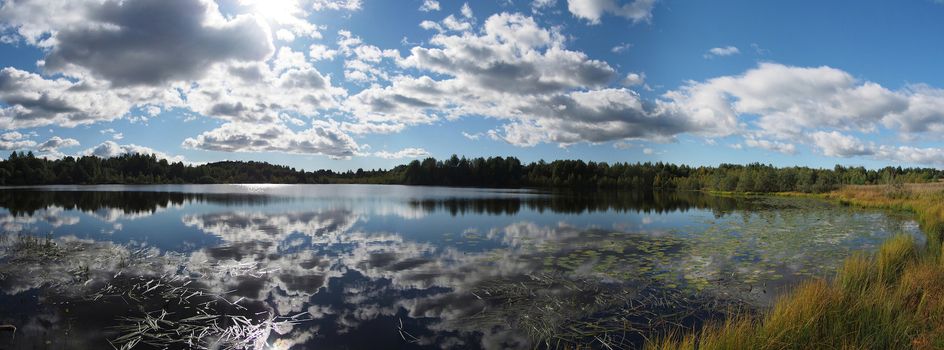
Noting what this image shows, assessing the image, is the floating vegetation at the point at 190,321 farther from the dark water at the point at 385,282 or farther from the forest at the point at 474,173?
the forest at the point at 474,173

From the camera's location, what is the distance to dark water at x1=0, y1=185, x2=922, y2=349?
737 centimetres

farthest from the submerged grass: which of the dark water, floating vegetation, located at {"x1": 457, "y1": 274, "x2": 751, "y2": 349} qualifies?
the dark water

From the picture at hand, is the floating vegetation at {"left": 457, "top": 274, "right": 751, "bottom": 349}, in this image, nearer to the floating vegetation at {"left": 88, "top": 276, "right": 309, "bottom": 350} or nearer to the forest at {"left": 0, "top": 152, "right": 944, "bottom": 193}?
the floating vegetation at {"left": 88, "top": 276, "right": 309, "bottom": 350}

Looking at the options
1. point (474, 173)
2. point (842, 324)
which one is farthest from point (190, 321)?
point (474, 173)

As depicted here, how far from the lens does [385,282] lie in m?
10.6

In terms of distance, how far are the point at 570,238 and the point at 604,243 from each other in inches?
64.6

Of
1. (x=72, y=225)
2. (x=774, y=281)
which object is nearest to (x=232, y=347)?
(x=774, y=281)

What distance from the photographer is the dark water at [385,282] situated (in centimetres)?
737

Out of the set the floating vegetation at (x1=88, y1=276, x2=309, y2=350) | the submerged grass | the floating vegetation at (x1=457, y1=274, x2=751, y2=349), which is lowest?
the floating vegetation at (x1=88, y1=276, x2=309, y2=350)

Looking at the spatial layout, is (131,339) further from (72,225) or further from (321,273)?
(72,225)

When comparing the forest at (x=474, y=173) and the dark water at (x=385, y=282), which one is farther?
the forest at (x=474, y=173)

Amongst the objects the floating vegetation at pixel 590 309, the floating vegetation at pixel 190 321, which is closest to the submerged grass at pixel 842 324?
the floating vegetation at pixel 590 309

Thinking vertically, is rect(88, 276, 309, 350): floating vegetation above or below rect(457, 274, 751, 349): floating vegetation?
below

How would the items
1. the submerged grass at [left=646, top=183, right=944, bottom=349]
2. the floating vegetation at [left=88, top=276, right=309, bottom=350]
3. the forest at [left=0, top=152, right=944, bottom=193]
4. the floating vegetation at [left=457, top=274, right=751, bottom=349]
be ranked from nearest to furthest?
1. the submerged grass at [left=646, top=183, right=944, bottom=349]
2. the floating vegetation at [left=88, top=276, right=309, bottom=350]
3. the floating vegetation at [left=457, top=274, right=751, bottom=349]
4. the forest at [left=0, top=152, right=944, bottom=193]
